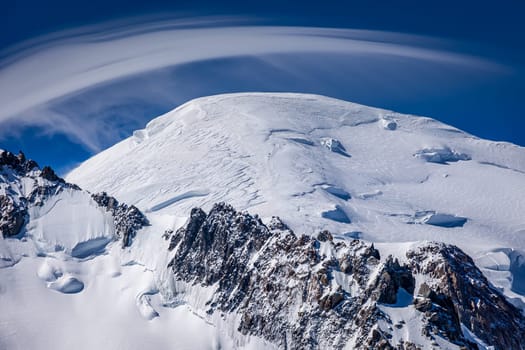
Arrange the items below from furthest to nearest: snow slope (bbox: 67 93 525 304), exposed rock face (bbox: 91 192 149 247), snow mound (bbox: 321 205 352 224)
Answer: snow slope (bbox: 67 93 525 304), snow mound (bbox: 321 205 352 224), exposed rock face (bbox: 91 192 149 247)

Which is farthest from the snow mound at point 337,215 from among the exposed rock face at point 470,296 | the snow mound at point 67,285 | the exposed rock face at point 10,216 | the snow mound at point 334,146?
the exposed rock face at point 10,216

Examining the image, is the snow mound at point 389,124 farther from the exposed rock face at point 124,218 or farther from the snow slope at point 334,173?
the exposed rock face at point 124,218

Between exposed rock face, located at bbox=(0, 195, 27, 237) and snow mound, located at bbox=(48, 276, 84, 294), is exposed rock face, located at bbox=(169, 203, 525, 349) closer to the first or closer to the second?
snow mound, located at bbox=(48, 276, 84, 294)

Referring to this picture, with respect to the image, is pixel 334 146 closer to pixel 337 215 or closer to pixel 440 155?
pixel 440 155

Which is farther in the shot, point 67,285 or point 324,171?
point 324,171

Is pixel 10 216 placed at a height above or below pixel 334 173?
below

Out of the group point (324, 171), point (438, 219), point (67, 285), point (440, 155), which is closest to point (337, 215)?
point (324, 171)

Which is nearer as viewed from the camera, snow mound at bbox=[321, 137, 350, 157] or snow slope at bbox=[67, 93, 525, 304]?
snow slope at bbox=[67, 93, 525, 304]

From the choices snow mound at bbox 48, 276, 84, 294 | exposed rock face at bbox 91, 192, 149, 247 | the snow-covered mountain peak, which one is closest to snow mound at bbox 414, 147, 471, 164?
the snow-covered mountain peak
